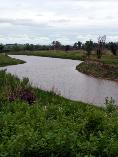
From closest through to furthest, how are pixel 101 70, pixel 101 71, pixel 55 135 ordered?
pixel 55 135 → pixel 101 71 → pixel 101 70

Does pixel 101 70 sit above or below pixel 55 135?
below

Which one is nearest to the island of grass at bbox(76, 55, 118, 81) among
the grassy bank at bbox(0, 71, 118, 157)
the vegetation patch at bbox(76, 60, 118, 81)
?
the vegetation patch at bbox(76, 60, 118, 81)

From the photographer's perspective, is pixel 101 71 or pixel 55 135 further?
pixel 101 71

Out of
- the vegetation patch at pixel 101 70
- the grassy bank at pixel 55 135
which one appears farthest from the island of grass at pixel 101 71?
the grassy bank at pixel 55 135

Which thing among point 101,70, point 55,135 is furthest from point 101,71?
point 55,135

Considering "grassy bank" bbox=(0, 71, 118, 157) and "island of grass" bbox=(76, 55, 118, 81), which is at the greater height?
"grassy bank" bbox=(0, 71, 118, 157)

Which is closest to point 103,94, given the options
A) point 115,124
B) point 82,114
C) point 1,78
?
point 1,78

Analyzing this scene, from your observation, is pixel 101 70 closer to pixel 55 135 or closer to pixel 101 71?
pixel 101 71

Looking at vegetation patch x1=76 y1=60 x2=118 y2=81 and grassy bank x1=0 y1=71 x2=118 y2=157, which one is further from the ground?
grassy bank x1=0 y1=71 x2=118 y2=157

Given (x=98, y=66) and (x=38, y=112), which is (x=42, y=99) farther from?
(x=98, y=66)

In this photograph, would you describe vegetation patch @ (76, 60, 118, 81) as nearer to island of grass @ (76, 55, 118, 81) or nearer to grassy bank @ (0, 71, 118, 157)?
island of grass @ (76, 55, 118, 81)

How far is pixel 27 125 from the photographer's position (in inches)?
453

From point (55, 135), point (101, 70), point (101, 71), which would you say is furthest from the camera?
point (101, 70)

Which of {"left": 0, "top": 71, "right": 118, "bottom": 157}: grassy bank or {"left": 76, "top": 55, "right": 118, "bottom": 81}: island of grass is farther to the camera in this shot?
{"left": 76, "top": 55, "right": 118, "bottom": 81}: island of grass
